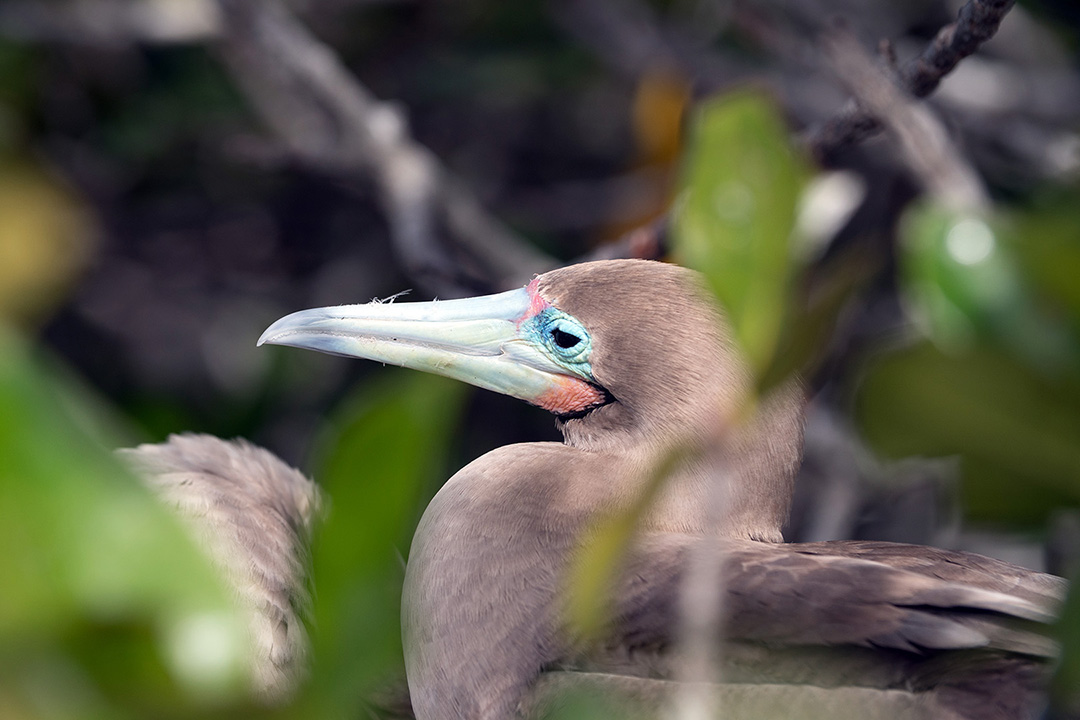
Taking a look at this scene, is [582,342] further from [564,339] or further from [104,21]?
[104,21]

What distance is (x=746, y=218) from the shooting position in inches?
42.7

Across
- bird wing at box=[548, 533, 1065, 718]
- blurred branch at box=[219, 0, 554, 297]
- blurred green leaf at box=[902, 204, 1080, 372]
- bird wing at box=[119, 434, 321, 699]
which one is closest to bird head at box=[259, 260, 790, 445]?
bird wing at box=[119, 434, 321, 699]

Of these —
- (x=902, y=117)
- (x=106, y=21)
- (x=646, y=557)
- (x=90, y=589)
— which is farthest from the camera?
(x=106, y=21)

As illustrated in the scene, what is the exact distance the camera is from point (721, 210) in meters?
1.11

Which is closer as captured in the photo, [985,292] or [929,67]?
[985,292]

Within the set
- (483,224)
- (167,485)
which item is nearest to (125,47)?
(483,224)

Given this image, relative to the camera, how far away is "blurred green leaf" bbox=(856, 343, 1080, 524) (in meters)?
1.23

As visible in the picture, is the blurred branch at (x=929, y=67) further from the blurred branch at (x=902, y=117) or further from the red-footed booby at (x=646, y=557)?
the red-footed booby at (x=646, y=557)

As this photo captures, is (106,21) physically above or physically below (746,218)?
above

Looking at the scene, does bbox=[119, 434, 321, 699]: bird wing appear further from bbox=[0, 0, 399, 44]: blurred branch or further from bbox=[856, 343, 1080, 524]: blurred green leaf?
bbox=[0, 0, 399, 44]: blurred branch

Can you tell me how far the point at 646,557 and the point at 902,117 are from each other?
1153 millimetres

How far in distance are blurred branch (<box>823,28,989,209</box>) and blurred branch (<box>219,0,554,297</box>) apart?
99 cm

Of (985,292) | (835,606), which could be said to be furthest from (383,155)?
(985,292)

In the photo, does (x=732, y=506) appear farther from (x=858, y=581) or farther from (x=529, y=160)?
(x=529, y=160)
